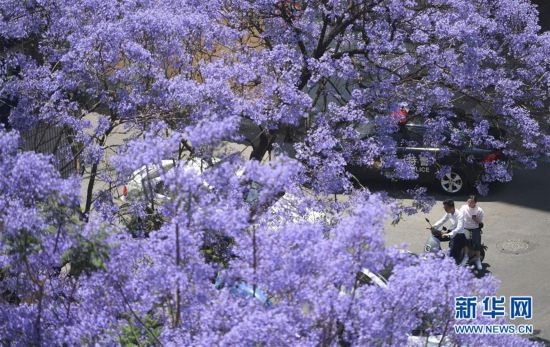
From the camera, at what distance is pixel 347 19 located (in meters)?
10.8

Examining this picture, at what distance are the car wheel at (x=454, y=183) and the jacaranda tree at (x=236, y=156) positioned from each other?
3.57 m

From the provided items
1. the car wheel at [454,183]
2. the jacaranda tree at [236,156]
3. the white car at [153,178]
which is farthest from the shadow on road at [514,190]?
the white car at [153,178]

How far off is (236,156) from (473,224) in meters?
6.91

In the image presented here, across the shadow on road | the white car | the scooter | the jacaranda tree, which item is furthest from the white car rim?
the white car

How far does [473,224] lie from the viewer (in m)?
13.2

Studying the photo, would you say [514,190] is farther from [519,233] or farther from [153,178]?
[153,178]

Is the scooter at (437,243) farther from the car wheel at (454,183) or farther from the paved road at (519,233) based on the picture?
the car wheel at (454,183)

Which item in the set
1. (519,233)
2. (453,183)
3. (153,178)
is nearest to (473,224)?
(519,233)

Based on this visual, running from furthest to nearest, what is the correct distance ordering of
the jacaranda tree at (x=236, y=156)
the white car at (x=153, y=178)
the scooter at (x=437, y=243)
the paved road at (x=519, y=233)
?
the scooter at (x=437, y=243) < the paved road at (x=519, y=233) < the white car at (x=153, y=178) < the jacaranda tree at (x=236, y=156)

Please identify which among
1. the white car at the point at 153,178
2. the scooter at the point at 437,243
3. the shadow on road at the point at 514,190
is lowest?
the white car at the point at 153,178

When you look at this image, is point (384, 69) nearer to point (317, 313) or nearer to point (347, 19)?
point (347, 19)

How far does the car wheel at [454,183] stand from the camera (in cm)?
1617

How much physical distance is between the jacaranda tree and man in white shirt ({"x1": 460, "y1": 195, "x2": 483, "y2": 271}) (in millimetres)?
1295

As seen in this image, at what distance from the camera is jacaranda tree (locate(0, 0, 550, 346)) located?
5797mm
